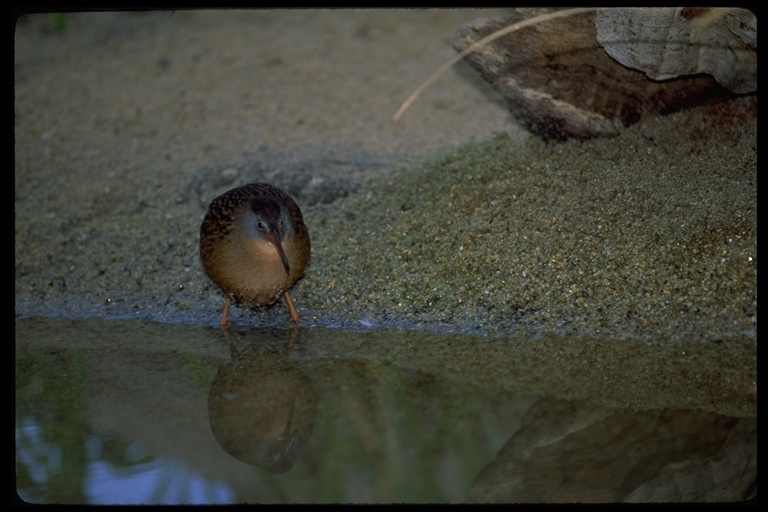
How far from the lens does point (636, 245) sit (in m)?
4.48

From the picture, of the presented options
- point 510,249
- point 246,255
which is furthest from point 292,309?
point 510,249

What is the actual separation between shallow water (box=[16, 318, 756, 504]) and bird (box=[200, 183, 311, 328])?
0.31 meters

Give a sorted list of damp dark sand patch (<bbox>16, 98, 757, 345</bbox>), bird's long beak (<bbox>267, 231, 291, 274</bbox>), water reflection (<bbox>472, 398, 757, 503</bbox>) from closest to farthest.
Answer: water reflection (<bbox>472, 398, 757, 503</bbox>), damp dark sand patch (<bbox>16, 98, 757, 345</bbox>), bird's long beak (<bbox>267, 231, 291, 274</bbox>)

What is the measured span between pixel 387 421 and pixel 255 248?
58.1 inches

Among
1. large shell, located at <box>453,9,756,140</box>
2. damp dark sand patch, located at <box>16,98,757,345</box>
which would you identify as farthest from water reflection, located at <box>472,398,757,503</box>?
large shell, located at <box>453,9,756,140</box>

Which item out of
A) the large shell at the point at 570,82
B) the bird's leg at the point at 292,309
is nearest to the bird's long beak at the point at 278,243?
the bird's leg at the point at 292,309

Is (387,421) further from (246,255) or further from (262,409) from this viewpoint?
(246,255)

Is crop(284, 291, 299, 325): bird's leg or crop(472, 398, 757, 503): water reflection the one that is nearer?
crop(472, 398, 757, 503): water reflection

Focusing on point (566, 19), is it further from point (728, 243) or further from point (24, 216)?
point (24, 216)

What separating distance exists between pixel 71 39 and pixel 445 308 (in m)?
6.13

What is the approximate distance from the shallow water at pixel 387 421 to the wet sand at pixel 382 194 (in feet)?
1.00

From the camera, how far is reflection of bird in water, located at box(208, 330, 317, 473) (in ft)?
11.5

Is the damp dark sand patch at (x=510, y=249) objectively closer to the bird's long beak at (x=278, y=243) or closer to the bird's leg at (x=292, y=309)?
the bird's leg at (x=292, y=309)

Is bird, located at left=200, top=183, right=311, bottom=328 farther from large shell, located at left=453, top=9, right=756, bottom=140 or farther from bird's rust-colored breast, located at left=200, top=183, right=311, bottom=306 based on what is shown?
large shell, located at left=453, top=9, right=756, bottom=140
